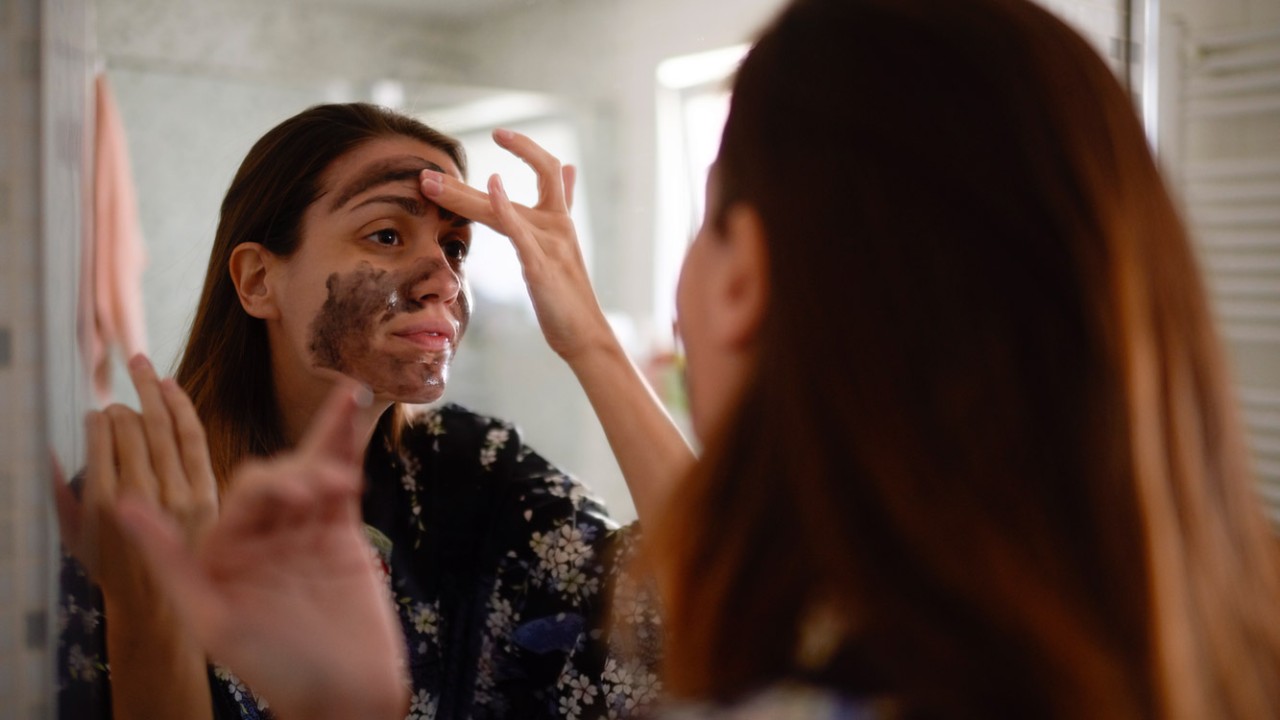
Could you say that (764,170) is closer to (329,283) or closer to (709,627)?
(709,627)

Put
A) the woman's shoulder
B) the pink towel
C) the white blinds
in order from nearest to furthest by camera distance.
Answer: the woman's shoulder < the pink towel < the white blinds

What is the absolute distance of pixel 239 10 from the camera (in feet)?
3.46

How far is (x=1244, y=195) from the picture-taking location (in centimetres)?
129

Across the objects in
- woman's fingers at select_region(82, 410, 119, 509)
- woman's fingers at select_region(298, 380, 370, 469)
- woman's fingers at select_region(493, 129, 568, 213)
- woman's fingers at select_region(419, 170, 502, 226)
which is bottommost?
woman's fingers at select_region(82, 410, 119, 509)

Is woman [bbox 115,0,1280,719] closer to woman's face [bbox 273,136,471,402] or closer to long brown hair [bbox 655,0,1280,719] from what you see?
long brown hair [bbox 655,0,1280,719]

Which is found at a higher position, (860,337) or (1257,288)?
(1257,288)

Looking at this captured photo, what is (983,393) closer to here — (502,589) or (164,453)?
(164,453)

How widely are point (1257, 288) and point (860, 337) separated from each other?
118cm

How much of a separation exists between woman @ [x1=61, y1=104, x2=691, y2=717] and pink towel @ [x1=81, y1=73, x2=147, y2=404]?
2.1 inches

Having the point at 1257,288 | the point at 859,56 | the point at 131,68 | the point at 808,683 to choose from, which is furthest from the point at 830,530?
the point at 1257,288

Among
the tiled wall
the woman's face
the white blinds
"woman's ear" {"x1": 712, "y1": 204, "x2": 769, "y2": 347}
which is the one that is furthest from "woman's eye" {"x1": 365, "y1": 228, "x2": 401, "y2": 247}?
the white blinds

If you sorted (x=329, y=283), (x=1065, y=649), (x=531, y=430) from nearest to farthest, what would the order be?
(x=1065, y=649) → (x=329, y=283) → (x=531, y=430)

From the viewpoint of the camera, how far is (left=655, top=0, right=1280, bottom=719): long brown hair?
37cm

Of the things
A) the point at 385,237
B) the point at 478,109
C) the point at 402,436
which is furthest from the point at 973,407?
the point at 478,109
